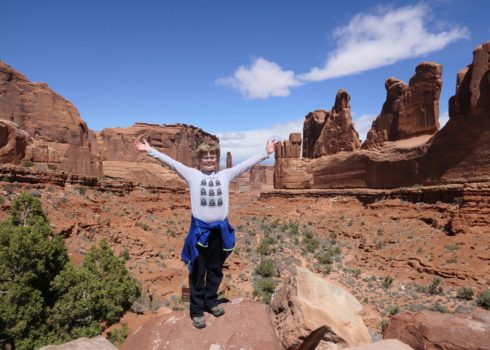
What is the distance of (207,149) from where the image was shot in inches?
164

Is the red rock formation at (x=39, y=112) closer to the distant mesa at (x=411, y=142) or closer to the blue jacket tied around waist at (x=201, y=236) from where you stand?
the distant mesa at (x=411, y=142)

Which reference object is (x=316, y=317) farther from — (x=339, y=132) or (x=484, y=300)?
(x=339, y=132)

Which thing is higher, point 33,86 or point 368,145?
point 33,86

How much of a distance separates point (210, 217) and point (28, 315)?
7986 millimetres

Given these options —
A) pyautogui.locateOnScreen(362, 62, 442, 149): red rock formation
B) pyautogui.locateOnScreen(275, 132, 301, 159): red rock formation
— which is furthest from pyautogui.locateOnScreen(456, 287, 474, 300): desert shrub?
pyautogui.locateOnScreen(275, 132, 301, 159): red rock formation

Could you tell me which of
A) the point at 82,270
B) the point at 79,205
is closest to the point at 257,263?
the point at 82,270

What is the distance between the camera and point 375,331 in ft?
36.9

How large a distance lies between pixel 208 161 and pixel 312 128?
2383 inches

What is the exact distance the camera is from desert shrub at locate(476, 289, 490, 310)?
12.4 m

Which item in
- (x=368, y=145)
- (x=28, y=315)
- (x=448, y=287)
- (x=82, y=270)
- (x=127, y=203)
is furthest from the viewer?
(x=368, y=145)

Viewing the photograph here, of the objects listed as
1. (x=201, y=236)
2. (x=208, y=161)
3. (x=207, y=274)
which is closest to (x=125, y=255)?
(x=207, y=274)

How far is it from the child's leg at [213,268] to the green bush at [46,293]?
23.5 feet

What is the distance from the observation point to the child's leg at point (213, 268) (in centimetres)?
421

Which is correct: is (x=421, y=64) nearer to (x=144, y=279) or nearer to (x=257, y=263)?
(x=257, y=263)
